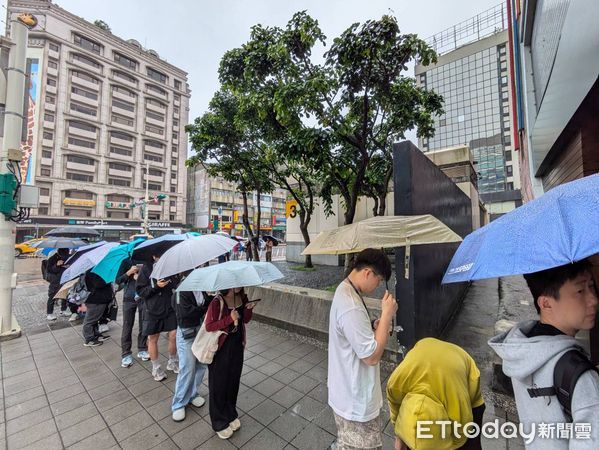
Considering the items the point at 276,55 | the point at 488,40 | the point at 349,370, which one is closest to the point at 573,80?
the point at 349,370

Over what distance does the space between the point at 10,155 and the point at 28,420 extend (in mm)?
5554

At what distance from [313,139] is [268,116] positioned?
2.16 metres

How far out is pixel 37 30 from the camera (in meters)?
36.0

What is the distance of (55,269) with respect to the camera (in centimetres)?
694

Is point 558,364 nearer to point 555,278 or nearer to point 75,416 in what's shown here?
point 555,278

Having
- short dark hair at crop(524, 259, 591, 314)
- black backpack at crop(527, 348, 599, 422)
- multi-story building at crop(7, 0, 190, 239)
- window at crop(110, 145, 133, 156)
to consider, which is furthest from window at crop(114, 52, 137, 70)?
black backpack at crop(527, 348, 599, 422)

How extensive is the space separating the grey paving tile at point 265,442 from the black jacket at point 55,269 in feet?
23.2

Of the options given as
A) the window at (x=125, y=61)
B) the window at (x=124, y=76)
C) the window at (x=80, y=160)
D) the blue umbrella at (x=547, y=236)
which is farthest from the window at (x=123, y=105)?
the blue umbrella at (x=547, y=236)

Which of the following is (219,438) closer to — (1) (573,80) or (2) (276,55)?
(1) (573,80)

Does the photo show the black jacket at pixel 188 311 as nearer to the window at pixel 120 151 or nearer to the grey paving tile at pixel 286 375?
the grey paving tile at pixel 286 375

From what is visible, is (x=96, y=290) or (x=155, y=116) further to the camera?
(x=155, y=116)

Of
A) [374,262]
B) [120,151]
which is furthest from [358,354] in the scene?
[120,151]

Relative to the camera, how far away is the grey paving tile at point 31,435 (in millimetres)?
2802

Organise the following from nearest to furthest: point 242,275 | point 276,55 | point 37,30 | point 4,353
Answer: point 242,275
point 4,353
point 276,55
point 37,30
